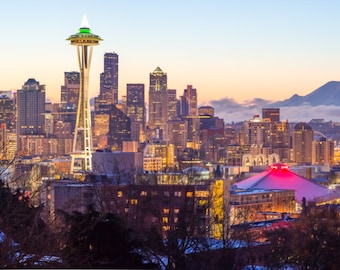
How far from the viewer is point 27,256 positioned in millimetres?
5574

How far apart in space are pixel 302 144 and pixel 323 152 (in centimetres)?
275

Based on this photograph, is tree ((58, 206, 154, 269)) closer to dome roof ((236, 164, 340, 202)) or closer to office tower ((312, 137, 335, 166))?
dome roof ((236, 164, 340, 202))

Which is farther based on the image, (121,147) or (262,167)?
(121,147)

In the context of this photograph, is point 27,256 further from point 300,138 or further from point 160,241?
point 300,138

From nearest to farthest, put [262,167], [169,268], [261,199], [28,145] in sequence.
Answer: [169,268] → [261,199] → [262,167] → [28,145]

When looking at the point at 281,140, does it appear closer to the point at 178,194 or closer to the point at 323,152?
the point at 323,152

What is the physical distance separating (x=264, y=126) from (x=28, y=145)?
2534cm

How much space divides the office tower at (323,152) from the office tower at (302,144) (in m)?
0.61

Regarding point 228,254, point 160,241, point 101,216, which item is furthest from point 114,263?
point 228,254

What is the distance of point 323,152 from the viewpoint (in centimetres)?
8506

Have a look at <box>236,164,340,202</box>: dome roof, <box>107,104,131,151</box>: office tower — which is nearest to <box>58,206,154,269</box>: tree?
<box>236,164,340,202</box>: dome roof

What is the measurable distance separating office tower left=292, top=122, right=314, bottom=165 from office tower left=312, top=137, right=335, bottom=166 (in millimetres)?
612

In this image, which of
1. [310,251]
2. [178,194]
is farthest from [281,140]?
[310,251]

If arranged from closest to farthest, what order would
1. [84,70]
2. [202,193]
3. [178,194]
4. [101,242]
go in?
[101,242], [178,194], [202,193], [84,70]
